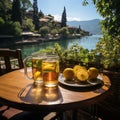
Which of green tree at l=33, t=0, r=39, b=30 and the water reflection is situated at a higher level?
green tree at l=33, t=0, r=39, b=30

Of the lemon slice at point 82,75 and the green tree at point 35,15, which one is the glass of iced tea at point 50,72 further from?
the green tree at point 35,15

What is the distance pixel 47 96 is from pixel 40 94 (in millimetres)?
49

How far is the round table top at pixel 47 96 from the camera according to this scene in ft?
3.32

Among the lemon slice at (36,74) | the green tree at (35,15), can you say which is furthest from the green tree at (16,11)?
the lemon slice at (36,74)

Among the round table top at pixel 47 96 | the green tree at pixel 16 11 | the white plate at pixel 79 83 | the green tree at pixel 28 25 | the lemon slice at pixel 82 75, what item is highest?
the green tree at pixel 16 11

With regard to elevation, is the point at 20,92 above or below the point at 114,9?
below

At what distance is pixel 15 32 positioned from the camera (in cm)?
3556

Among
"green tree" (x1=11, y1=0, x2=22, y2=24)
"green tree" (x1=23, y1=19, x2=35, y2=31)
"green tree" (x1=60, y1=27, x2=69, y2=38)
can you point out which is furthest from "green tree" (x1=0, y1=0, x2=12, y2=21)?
"green tree" (x1=60, y1=27, x2=69, y2=38)

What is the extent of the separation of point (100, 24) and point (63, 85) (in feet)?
6.54

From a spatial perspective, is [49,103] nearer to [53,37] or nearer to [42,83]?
[42,83]

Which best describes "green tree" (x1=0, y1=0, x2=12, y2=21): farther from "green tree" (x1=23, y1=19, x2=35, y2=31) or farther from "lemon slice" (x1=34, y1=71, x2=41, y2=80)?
"lemon slice" (x1=34, y1=71, x2=41, y2=80)

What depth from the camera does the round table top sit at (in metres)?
1.01

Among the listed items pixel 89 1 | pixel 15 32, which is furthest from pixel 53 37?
pixel 89 1

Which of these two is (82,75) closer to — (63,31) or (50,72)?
(50,72)
